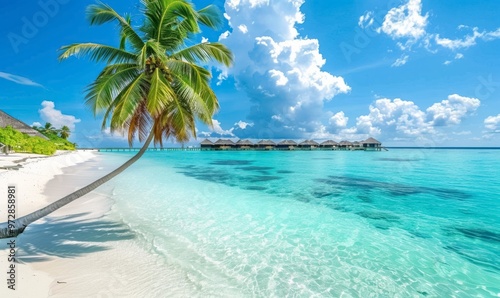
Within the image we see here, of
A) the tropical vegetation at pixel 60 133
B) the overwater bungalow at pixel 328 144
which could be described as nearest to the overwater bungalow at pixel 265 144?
the overwater bungalow at pixel 328 144

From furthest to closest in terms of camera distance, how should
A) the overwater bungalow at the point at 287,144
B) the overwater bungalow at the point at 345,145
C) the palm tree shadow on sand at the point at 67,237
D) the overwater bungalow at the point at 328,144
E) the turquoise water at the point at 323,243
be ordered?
the overwater bungalow at the point at 345,145
the overwater bungalow at the point at 328,144
the overwater bungalow at the point at 287,144
the palm tree shadow on sand at the point at 67,237
the turquoise water at the point at 323,243

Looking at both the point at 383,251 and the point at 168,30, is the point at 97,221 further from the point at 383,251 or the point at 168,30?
the point at 383,251

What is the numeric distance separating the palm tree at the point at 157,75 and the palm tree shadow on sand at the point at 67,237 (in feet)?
4.45

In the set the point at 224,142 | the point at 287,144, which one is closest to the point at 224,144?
the point at 224,142

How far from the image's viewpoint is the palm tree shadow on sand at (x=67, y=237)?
4965mm

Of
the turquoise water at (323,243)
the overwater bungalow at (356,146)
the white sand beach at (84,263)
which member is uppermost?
the overwater bungalow at (356,146)

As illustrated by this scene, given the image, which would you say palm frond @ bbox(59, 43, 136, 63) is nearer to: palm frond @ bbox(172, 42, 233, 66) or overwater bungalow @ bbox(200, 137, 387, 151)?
palm frond @ bbox(172, 42, 233, 66)

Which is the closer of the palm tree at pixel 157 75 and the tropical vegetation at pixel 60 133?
the palm tree at pixel 157 75

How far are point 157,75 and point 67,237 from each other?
462 cm

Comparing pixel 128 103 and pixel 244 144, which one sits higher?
pixel 128 103

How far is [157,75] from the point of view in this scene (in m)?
5.23

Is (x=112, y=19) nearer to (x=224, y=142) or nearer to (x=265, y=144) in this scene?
(x=224, y=142)

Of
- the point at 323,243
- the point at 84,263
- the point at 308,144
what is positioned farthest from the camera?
the point at 308,144

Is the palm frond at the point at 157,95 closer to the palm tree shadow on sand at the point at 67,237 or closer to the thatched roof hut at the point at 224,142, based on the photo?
the palm tree shadow on sand at the point at 67,237
